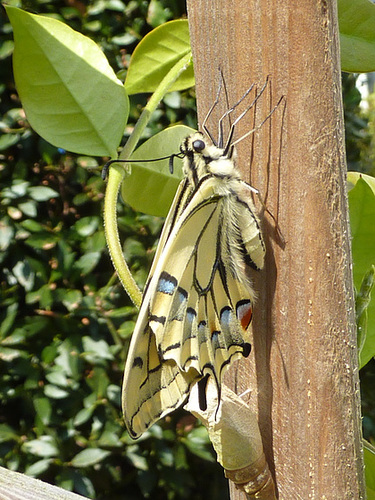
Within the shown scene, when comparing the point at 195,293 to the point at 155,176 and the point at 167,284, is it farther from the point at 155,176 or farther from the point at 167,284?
the point at 155,176

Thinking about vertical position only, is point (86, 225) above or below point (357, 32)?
below

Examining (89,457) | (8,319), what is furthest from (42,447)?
(8,319)

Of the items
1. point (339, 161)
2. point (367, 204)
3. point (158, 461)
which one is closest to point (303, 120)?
point (339, 161)

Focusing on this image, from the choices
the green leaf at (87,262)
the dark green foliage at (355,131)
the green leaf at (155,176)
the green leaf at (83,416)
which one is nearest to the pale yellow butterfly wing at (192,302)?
the green leaf at (155,176)

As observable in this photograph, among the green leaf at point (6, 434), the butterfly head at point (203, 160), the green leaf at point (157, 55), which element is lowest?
the green leaf at point (6, 434)

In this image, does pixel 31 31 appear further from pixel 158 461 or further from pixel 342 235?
pixel 158 461

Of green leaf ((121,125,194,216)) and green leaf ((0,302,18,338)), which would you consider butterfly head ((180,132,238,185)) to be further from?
green leaf ((0,302,18,338))

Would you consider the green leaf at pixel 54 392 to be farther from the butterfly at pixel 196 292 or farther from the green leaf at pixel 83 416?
the butterfly at pixel 196 292
